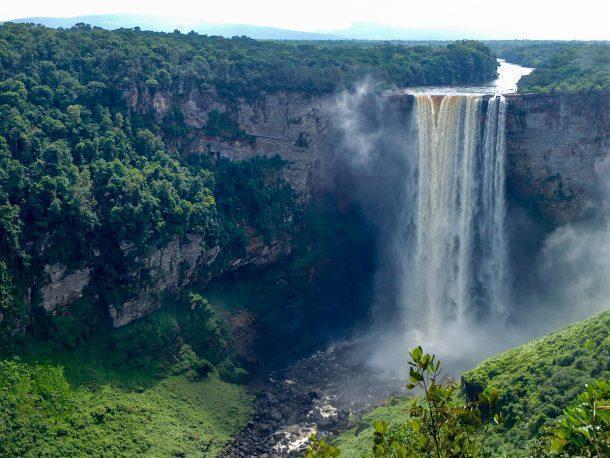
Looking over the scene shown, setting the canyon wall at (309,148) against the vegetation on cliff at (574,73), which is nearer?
the canyon wall at (309,148)

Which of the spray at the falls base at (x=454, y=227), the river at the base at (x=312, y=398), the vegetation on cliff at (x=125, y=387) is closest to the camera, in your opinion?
the vegetation on cliff at (x=125, y=387)

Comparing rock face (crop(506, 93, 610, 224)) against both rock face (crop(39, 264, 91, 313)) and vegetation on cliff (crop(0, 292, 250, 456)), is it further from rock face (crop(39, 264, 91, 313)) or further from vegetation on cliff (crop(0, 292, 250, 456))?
rock face (crop(39, 264, 91, 313))

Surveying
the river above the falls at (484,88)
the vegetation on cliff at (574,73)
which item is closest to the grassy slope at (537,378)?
the vegetation on cliff at (574,73)

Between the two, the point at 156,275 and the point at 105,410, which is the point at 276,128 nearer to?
the point at 156,275

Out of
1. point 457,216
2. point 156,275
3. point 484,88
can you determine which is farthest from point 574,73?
point 156,275

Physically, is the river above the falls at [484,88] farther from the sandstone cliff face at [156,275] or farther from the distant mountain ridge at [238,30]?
the distant mountain ridge at [238,30]

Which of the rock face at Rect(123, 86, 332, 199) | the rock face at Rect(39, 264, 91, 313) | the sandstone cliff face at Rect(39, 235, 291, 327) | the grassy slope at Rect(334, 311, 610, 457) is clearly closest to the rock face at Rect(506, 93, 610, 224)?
the rock face at Rect(123, 86, 332, 199)
